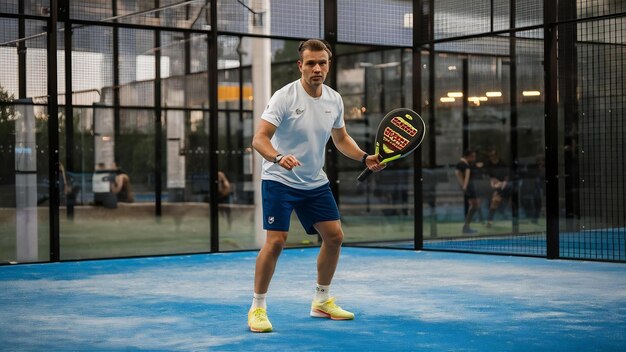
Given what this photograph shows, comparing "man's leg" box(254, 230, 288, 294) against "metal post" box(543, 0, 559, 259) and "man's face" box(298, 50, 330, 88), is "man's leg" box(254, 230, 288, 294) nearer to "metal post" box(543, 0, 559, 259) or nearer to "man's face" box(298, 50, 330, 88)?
"man's face" box(298, 50, 330, 88)

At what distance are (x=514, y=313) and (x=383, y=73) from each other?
26.6 ft

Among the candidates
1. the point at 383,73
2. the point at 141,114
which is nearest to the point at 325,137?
the point at 141,114

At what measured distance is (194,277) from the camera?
9.29 m

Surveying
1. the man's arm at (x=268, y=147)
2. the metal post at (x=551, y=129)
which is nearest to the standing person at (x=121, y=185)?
the metal post at (x=551, y=129)

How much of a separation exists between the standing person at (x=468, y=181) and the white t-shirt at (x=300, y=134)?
7.56 metres

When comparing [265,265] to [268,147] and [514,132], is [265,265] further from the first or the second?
[514,132]

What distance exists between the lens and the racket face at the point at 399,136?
6465 mm

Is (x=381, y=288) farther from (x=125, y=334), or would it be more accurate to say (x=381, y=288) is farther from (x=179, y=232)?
(x=179, y=232)

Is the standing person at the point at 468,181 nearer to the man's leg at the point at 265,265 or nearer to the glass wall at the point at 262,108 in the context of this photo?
the glass wall at the point at 262,108

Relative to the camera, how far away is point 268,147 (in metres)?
6.06

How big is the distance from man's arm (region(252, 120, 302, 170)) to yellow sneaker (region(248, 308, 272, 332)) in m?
1.01

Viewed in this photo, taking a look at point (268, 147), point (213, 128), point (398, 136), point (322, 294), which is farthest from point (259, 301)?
point (213, 128)

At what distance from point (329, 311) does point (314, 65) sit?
170 centimetres

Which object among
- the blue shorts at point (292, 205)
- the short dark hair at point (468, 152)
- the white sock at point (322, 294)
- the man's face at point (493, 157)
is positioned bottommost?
the white sock at point (322, 294)
